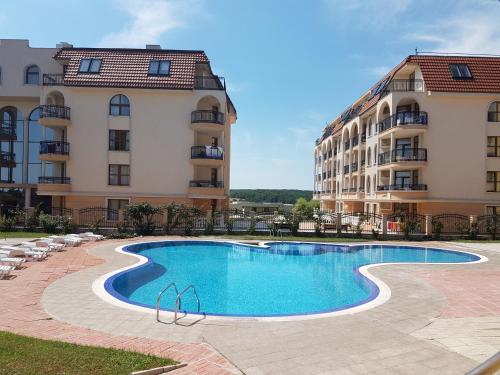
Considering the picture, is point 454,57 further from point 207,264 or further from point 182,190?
point 207,264

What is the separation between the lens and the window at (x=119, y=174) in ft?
92.2

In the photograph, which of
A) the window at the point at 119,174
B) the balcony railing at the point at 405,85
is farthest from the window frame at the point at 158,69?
the balcony railing at the point at 405,85

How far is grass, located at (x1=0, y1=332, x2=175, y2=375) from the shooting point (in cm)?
521

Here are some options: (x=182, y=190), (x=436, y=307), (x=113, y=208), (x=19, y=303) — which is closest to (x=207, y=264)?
(x=19, y=303)

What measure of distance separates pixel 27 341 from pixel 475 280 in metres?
12.5

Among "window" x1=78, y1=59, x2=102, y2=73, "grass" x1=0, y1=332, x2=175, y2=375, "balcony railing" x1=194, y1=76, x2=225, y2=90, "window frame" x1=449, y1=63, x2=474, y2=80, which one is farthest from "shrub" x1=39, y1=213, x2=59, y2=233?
"window frame" x1=449, y1=63, x2=474, y2=80

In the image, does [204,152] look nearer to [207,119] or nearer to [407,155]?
[207,119]

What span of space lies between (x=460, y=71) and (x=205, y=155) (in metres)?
A: 19.5

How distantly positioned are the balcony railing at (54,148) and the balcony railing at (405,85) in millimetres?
24256

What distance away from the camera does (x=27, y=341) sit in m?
6.25

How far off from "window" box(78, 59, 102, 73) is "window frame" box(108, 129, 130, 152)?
475 centimetres

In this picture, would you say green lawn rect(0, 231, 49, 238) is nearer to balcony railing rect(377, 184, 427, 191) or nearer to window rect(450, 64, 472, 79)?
balcony railing rect(377, 184, 427, 191)

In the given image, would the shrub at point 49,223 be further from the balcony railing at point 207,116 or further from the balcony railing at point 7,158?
the balcony railing at point 207,116

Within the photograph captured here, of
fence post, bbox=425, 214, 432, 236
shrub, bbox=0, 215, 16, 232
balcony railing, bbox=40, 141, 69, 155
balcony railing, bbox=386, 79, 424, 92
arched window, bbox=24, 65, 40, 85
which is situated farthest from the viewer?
Answer: arched window, bbox=24, 65, 40, 85
